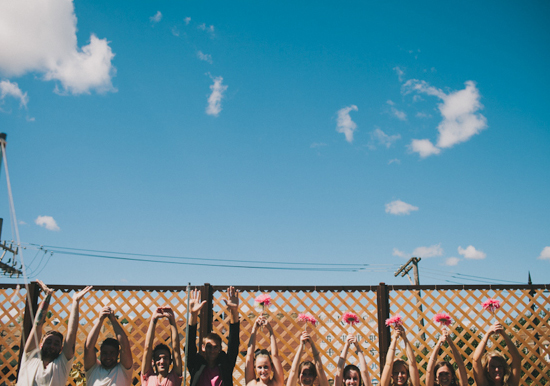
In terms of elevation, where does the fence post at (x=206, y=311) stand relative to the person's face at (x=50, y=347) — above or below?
above

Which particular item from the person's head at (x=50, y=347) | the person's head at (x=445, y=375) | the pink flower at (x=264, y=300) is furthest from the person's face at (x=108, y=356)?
the person's head at (x=445, y=375)

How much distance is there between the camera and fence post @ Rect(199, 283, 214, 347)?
4.65 meters

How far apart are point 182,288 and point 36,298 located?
74.0 inches

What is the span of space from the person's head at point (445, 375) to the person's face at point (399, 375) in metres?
0.26

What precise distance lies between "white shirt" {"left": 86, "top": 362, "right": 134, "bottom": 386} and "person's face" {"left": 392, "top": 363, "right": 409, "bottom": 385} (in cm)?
219

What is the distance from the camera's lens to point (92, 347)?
3.08 meters

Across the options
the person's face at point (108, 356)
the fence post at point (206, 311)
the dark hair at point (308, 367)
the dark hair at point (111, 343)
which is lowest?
the dark hair at point (308, 367)

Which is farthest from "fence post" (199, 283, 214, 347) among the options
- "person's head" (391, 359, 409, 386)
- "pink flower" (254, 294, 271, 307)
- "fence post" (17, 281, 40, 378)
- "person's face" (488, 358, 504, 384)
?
"person's face" (488, 358, 504, 384)

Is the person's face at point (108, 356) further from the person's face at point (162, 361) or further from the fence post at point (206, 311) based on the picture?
the fence post at point (206, 311)

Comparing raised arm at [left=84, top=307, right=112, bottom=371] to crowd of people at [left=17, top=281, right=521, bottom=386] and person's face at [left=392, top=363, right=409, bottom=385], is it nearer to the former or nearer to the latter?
crowd of people at [left=17, top=281, right=521, bottom=386]

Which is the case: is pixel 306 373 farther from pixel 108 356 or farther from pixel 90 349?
pixel 90 349

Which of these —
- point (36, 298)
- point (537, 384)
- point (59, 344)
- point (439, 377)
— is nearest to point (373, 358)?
point (439, 377)

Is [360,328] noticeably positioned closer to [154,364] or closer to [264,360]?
[264,360]

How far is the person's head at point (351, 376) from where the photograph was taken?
319cm
